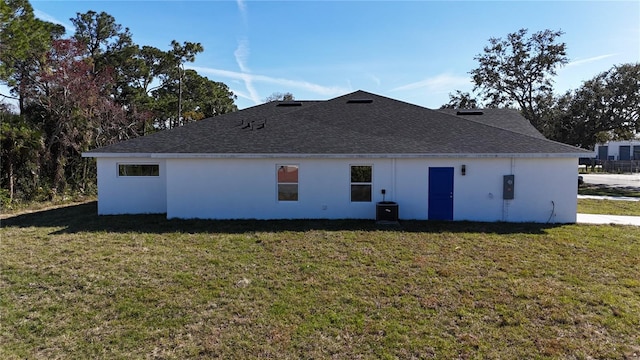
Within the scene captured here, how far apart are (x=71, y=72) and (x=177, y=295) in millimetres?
16791

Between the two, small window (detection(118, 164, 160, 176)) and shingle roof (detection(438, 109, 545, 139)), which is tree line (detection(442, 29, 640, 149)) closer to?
shingle roof (detection(438, 109, 545, 139))

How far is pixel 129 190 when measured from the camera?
12094mm

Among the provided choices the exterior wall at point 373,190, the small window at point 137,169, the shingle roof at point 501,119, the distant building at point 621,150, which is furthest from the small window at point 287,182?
the distant building at point 621,150

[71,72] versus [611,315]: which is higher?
[71,72]

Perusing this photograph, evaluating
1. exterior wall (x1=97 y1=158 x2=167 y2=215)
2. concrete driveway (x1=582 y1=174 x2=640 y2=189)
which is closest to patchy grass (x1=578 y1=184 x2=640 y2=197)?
concrete driveway (x1=582 y1=174 x2=640 y2=189)

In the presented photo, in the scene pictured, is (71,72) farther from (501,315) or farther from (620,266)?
(620,266)

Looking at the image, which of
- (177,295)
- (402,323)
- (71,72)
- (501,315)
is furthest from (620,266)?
(71,72)

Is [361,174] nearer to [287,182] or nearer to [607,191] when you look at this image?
[287,182]

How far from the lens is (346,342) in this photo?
159 inches

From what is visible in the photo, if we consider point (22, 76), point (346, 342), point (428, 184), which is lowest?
point (346, 342)

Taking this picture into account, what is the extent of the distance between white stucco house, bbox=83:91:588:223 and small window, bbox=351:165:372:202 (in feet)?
0.10

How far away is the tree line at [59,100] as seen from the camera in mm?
13727

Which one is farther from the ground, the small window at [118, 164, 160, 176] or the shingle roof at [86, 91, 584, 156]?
the shingle roof at [86, 91, 584, 156]

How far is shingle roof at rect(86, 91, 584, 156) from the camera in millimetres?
10727
